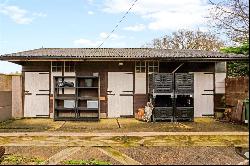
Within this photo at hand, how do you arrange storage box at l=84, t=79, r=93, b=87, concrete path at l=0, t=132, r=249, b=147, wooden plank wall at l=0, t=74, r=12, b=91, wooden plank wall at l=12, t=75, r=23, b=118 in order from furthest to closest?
wooden plank wall at l=12, t=75, r=23, b=118
storage box at l=84, t=79, r=93, b=87
wooden plank wall at l=0, t=74, r=12, b=91
concrete path at l=0, t=132, r=249, b=147

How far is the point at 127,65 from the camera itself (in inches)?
547

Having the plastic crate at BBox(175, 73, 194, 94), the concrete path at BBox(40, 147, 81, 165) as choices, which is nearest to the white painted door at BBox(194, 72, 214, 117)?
the plastic crate at BBox(175, 73, 194, 94)

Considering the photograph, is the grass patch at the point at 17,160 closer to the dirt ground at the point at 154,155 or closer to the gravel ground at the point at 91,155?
the dirt ground at the point at 154,155

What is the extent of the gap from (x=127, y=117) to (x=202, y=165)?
24.7 feet

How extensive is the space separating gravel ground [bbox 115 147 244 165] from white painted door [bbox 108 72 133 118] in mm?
5887

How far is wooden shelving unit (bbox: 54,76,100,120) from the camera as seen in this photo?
12.7 m

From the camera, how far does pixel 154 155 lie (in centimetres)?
737

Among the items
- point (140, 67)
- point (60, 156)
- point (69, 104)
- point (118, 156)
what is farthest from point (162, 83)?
point (60, 156)

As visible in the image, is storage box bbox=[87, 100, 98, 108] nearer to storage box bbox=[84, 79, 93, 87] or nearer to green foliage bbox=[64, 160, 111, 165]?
storage box bbox=[84, 79, 93, 87]

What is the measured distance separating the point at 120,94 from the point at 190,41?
19.9 meters

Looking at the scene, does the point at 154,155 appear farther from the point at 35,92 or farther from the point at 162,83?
the point at 35,92

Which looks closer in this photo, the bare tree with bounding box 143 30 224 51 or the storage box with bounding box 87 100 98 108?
the storage box with bounding box 87 100 98 108

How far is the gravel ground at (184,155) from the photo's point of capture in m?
6.78

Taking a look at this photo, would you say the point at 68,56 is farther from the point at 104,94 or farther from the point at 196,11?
the point at 196,11
